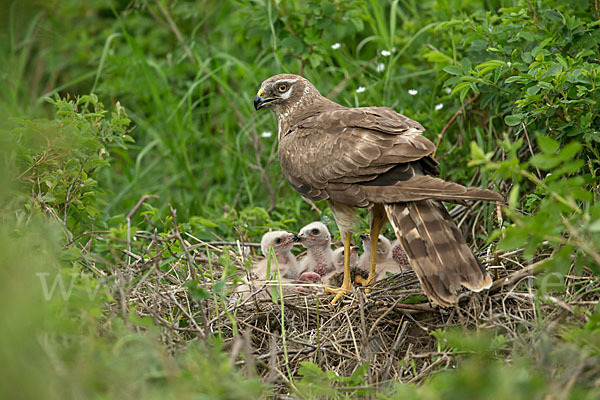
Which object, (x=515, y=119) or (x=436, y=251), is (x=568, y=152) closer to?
(x=436, y=251)

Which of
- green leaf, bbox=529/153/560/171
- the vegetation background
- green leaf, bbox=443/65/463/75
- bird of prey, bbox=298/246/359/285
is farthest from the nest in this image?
green leaf, bbox=443/65/463/75

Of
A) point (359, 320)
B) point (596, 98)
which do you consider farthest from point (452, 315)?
point (596, 98)

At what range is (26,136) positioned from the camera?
4.12 metres

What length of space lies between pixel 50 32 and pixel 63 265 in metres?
5.59

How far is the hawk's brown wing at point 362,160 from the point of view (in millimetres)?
3864

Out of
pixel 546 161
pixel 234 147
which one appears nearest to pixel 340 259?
pixel 234 147

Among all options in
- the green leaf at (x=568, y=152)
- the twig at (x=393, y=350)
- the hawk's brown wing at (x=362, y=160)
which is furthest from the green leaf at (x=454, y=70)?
the green leaf at (x=568, y=152)

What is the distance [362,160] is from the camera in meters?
4.08

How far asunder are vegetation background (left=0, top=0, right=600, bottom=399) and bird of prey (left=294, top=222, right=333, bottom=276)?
0.26 meters

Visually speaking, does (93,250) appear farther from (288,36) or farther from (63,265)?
(288,36)

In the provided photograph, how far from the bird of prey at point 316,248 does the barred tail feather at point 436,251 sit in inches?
43.9

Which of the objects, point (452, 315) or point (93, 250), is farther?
point (93, 250)

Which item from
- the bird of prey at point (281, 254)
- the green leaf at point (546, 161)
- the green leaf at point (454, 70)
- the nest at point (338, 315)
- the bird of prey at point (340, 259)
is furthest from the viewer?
the bird of prey at point (340, 259)

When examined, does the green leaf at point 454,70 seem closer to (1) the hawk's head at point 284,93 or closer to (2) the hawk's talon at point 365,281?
(1) the hawk's head at point 284,93
